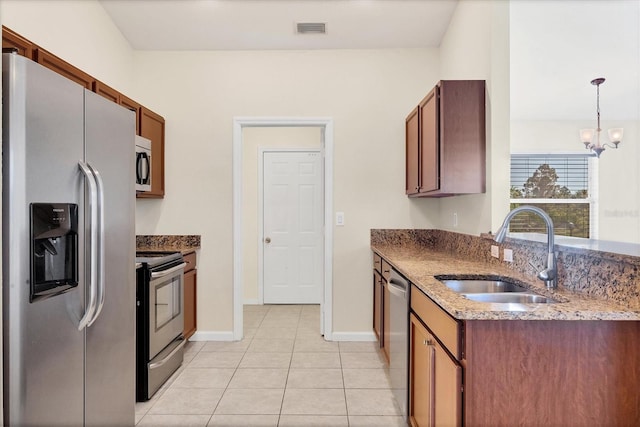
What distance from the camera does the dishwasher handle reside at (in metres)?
2.09

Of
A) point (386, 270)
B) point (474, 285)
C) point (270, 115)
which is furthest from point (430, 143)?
point (270, 115)

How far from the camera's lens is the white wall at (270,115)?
3.65m

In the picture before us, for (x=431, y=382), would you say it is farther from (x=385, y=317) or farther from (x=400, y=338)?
(x=385, y=317)

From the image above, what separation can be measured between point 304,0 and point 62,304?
2740 mm

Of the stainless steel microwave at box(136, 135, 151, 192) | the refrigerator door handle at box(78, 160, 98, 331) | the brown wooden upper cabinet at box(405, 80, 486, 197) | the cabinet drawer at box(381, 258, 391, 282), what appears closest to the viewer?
the refrigerator door handle at box(78, 160, 98, 331)

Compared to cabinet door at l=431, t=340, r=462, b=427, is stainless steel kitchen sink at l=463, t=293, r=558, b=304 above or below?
above

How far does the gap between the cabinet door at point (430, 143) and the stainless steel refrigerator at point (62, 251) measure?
6.11 feet

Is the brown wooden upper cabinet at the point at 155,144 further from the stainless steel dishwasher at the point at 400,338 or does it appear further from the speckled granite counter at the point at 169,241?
the stainless steel dishwasher at the point at 400,338

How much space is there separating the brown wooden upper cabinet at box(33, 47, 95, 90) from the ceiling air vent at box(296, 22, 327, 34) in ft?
5.61

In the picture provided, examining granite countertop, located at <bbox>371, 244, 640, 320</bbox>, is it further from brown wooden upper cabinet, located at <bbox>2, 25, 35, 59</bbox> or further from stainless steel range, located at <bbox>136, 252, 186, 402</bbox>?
brown wooden upper cabinet, located at <bbox>2, 25, 35, 59</bbox>

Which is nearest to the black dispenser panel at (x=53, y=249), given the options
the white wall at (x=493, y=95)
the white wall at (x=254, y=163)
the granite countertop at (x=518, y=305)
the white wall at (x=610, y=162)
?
the granite countertop at (x=518, y=305)

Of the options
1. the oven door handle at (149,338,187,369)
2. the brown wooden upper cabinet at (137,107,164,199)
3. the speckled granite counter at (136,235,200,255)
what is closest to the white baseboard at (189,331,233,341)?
the oven door handle at (149,338,187,369)

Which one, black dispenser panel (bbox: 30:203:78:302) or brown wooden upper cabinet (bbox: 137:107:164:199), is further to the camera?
brown wooden upper cabinet (bbox: 137:107:164:199)

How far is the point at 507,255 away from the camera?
2.21 m
